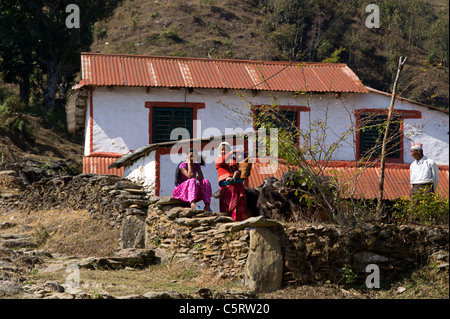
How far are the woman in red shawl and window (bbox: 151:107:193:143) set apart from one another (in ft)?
22.0

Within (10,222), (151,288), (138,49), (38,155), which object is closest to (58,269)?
(151,288)

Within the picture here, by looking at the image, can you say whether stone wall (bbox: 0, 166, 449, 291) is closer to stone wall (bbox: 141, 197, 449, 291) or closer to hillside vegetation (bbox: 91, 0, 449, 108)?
stone wall (bbox: 141, 197, 449, 291)

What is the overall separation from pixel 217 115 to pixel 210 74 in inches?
59.4

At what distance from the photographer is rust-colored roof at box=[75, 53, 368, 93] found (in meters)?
17.8

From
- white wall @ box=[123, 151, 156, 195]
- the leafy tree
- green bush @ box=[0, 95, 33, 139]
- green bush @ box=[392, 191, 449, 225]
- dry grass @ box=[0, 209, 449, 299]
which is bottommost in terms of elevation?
dry grass @ box=[0, 209, 449, 299]

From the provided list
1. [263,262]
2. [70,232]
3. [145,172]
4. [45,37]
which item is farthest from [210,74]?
[45,37]

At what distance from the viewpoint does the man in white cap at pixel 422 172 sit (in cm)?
1051

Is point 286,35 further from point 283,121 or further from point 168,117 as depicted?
point 168,117

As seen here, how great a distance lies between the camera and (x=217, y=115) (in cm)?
1792

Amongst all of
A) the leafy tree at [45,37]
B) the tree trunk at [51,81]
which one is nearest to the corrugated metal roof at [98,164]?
the leafy tree at [45,37]

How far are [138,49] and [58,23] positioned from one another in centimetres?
1011

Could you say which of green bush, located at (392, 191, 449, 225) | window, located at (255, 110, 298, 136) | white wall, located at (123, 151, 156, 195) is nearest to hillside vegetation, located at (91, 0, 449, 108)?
window, located at (255, 110, 298, 136)

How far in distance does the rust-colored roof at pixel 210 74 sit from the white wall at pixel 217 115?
0.26 metres

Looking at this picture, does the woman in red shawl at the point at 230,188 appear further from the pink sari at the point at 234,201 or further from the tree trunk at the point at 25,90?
the tree trunk at the point at 25,90
